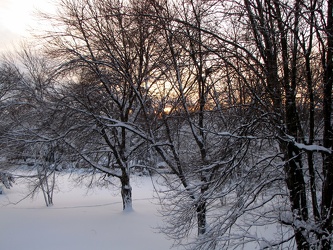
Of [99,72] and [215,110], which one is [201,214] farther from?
[99,72]

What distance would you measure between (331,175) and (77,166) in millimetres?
11343

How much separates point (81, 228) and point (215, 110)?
26.0ft

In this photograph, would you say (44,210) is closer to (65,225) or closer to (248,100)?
(65,225)

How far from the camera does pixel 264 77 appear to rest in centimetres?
507

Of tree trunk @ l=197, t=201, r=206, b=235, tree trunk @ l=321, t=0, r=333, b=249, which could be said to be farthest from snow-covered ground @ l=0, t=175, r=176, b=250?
tree trunk @ l=321, t=0, r=333, b=249

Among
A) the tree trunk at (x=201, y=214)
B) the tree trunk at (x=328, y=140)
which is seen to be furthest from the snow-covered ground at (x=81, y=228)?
the tree trunk at (x=328, y=140)

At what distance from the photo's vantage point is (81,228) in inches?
435

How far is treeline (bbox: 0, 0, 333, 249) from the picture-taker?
15.5ft

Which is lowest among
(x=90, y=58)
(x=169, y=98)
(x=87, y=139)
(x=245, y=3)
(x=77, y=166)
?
(x=77, y=166)

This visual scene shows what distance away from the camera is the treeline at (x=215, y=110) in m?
4.74

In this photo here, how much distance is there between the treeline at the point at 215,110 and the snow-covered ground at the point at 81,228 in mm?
1884

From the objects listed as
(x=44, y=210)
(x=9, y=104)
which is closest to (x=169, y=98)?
(x=9, y=104)

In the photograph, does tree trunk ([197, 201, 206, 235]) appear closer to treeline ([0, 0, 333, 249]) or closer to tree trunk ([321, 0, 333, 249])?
treeline ([0, 0, 333, 249])

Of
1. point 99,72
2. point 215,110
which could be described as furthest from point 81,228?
point 215,110
